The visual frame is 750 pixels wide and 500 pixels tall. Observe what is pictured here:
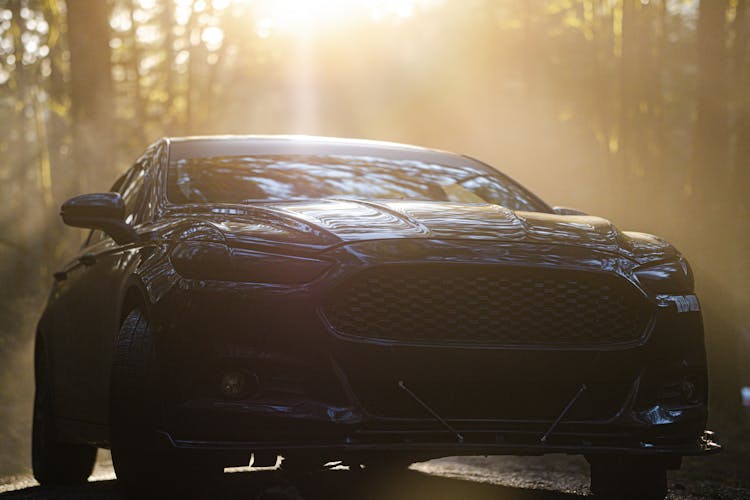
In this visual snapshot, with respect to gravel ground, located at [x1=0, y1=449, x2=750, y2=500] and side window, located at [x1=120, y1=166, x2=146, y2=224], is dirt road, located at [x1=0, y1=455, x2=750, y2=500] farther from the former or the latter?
side window, located at [x1=120, y1=166, x2=146, y2=224]

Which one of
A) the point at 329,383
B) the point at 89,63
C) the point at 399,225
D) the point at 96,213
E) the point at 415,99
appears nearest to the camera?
the point at 329,383

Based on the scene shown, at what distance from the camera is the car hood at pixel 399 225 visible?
4.91 meters

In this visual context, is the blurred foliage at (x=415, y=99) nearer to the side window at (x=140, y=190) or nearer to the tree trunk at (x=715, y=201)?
the tree trunk at (x=715, y=201)

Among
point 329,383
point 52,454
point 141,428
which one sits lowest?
point 52,454

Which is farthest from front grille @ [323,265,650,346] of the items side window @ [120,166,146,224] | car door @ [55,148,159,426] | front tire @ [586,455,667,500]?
side window @ [120,166,146,224]

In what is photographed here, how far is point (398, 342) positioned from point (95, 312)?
2.24 m

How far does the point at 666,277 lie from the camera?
527cm

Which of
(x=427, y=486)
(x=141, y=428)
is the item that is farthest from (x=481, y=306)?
(x=427, y=486)

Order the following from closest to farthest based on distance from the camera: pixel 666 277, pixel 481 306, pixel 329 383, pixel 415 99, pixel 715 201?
pixel 329 383 → pixel 481 306 → pixel 666 277 → pixel 715 201 → pixel 415 99

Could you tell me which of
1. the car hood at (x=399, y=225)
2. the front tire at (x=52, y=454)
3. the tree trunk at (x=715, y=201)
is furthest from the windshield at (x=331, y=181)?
the tree trunk at (x=715, y=201)

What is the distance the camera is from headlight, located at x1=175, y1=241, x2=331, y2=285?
4.73m

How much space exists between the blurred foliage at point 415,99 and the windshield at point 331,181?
6.36 metres

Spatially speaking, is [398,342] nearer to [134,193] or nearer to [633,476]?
[633,476]

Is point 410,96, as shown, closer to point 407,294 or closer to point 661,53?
point 661,53
